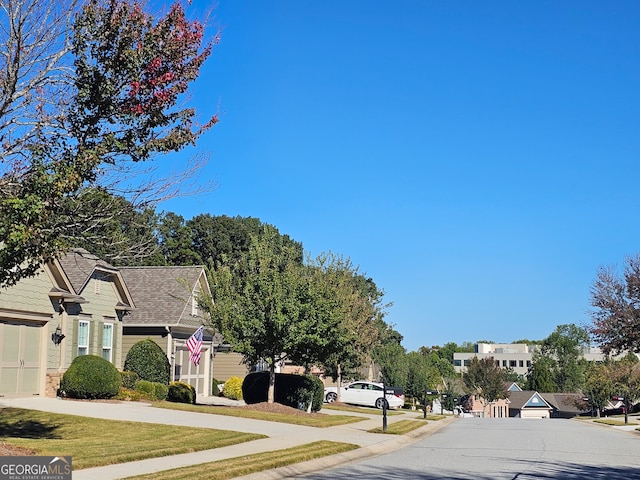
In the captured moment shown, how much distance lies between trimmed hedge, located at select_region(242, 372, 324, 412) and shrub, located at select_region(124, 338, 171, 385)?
14.8 feet

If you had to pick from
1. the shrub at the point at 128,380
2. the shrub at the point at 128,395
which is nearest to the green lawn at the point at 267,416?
the shrub at the point at 128,395

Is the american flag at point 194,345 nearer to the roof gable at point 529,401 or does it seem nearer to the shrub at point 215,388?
the shrub at point 215,388

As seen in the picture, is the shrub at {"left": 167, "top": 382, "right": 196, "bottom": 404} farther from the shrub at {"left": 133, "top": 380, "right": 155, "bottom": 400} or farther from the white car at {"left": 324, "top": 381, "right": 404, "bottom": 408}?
the white car at {"left": 324, "top": 381, "right": 404, "bottom": 408}

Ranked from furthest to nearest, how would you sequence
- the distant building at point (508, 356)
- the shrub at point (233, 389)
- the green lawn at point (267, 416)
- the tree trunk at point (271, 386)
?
the distant building at point (508, 356), the shrub at point (233, 389), the tree trunk at point (271, 386), the green lawn at point (267, 416)

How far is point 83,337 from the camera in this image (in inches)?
1175

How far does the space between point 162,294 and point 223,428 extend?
60.4ft

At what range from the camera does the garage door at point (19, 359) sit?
2467 centimetres

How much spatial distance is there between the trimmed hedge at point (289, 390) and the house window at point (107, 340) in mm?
6156

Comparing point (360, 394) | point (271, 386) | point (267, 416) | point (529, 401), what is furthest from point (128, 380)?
point (529, 401)

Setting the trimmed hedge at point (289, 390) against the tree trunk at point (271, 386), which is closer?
the tree trunk at point (271, 386)

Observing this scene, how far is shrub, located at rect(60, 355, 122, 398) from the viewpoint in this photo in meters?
26.0

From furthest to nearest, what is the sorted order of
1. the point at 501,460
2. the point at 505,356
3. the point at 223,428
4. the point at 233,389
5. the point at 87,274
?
the point at 505,356 → the point at 233,389 → the point at 87,274 → the point at 223,428 → the point at 501,460

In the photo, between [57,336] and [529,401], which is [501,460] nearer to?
[57,336]

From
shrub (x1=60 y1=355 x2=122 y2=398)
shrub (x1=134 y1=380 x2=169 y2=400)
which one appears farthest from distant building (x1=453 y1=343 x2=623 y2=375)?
shrub (x1=60 y1=355 x2=122 y2=398)
